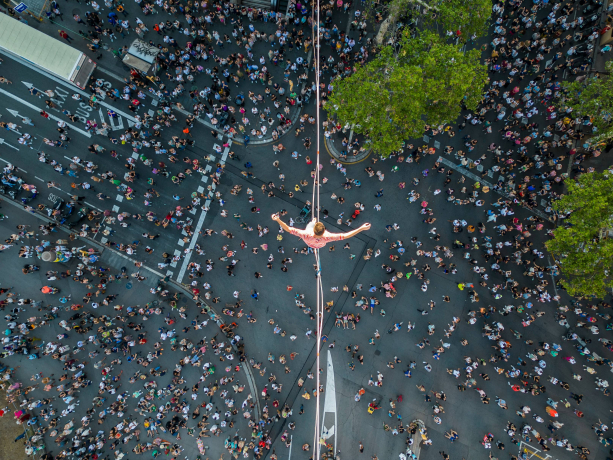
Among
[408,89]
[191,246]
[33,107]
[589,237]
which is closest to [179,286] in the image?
[191,246]

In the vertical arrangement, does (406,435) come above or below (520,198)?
below

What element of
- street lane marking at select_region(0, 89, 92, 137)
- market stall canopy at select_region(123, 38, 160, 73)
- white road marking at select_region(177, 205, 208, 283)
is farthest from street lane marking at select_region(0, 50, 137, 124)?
white road marking at select_region(177, 205, 208, 283)

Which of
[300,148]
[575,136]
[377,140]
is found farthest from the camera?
[300,148]

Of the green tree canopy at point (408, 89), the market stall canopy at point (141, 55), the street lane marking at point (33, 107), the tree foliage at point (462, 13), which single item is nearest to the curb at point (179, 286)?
the street lane marking at point (33, 107)

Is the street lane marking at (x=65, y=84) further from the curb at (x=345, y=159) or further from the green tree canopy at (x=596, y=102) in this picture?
the green tree canopy at (x=596, y=102)

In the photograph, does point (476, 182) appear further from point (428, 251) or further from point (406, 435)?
point (406, 435)

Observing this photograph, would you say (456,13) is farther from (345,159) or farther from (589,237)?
(589,237)

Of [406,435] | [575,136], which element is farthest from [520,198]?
[406,435]
